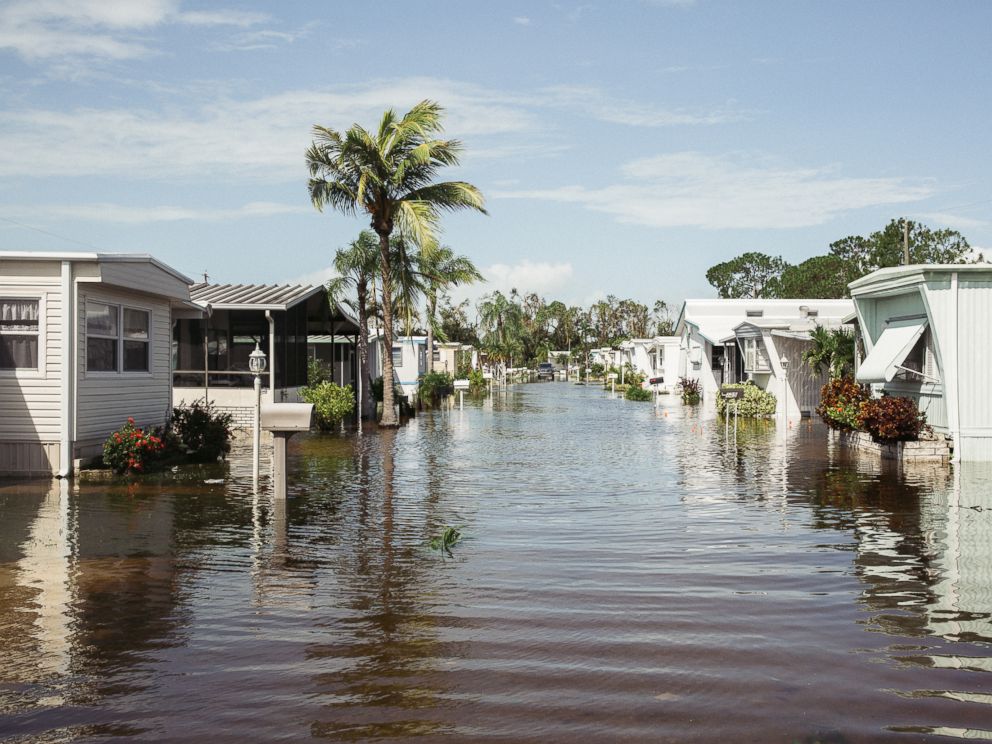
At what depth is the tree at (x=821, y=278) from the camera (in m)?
94.9

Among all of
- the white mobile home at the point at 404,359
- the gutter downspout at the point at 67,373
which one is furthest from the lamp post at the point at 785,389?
the gutter downspout at the point at 67,373

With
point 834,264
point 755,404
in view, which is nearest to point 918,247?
point 834,264

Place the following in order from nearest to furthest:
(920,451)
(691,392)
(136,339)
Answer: (920,451) → (136,339) → (691,392)

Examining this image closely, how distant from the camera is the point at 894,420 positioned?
1853cm

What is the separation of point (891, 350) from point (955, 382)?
193cm

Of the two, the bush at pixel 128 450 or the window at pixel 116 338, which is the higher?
the window at pixel 116 338

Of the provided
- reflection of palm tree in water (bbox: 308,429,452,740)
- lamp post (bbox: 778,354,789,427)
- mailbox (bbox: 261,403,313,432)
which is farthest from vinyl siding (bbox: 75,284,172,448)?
lamp post (bbox: 778,354,789,427)

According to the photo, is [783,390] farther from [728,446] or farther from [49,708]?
[49,708]

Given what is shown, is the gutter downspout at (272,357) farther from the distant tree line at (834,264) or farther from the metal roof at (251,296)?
the distant tree line at (834,264)

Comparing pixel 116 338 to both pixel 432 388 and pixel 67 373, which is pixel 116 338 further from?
pixel 432 388

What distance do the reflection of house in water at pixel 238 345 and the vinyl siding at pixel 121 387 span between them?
17.7 feet

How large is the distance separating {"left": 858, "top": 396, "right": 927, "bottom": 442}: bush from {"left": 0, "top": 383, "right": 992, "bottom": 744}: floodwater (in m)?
3.40

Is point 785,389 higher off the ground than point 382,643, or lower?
higher

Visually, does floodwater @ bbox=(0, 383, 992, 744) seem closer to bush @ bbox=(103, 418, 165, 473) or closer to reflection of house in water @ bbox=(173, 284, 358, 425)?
bush @ bbox=(103, 418, 165, 473)
